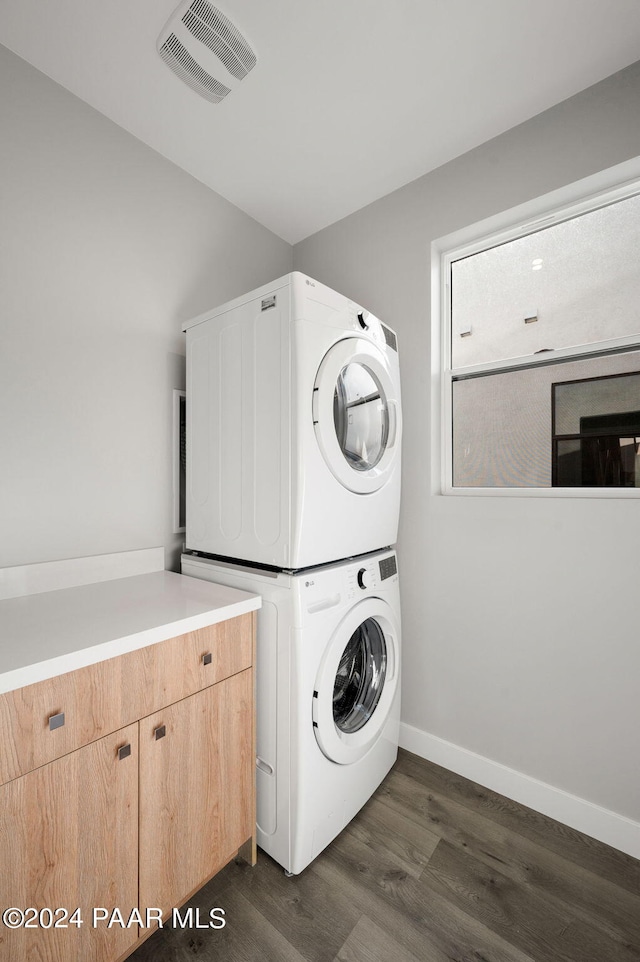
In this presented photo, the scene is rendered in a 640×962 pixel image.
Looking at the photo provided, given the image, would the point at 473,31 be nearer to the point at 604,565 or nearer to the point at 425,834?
the point at 604,565

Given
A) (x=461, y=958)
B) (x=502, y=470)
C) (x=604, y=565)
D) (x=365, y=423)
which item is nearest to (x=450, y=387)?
(x=502, y=470)

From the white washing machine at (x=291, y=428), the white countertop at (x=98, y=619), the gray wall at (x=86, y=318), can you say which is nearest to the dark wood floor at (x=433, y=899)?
the white countertop at (x=98, y=619)

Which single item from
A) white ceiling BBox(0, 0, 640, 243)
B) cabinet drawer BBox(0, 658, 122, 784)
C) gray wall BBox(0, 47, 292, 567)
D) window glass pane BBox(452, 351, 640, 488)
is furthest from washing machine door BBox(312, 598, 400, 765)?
white ceiling BBox(0, 0, 640, 243)

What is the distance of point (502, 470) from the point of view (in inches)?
69.5

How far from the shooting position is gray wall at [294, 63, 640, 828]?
1.46 m

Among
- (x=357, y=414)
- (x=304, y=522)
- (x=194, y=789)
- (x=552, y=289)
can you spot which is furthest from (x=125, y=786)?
(x=552, y=289)

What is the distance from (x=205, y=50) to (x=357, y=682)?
233 cm

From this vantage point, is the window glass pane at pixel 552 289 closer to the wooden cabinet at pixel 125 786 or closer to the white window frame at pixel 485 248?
the white window frame at pixel 485 248

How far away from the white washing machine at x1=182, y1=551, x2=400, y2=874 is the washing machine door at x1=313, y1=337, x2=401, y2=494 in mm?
353

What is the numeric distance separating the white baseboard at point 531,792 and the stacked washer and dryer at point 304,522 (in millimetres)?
304

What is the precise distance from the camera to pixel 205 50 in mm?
1348

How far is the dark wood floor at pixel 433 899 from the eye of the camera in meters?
1.13

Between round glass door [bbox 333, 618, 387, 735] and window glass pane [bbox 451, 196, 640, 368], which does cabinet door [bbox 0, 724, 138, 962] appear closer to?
round glass door [bbox 333, 618, 387, 735]

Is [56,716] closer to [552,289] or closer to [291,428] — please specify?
[291,428]
